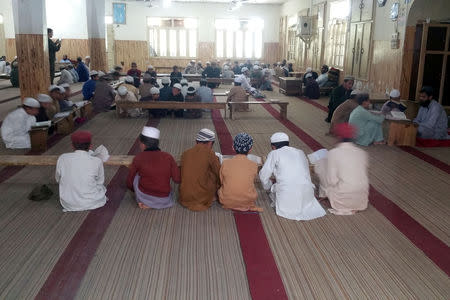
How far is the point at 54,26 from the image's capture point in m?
19.7

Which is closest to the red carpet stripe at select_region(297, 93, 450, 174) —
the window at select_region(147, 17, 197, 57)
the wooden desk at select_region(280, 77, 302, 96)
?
the wooden desk at select_region(280, 77, 302, 96)

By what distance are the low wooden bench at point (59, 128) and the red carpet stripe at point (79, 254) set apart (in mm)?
1939

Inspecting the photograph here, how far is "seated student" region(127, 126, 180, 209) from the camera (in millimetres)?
3738

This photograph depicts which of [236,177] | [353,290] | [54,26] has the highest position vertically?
[54,26]

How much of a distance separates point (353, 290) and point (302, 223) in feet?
3.40

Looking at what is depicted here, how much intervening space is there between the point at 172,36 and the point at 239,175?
18109mm

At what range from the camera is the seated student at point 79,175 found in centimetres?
370

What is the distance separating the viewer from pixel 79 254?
310cm

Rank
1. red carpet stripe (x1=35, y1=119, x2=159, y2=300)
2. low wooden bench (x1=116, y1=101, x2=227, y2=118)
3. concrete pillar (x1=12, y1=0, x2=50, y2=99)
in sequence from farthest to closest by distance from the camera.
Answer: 1. low wooden bench (x1=116, y1=101, x2=227, y2=118)
2. concrete pillar (x1=12, y1=0, x2=50, y2=99)
3. red carpet stripe (x1=35, y1=119, x2=159, y2=300)

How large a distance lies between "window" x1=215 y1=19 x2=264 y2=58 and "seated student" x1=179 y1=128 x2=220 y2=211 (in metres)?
17.9

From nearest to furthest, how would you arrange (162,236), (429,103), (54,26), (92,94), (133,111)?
(162,236)
(429,103)
(133,111)
(92,94)
(54,26)

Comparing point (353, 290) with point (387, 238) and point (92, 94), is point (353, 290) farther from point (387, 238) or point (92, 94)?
point (92, 94)

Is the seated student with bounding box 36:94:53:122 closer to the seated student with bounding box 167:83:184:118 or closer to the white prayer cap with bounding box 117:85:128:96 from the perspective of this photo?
the white prayer cap with bounding box 117:85:128:96

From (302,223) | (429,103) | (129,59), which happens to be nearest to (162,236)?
(302,223)
